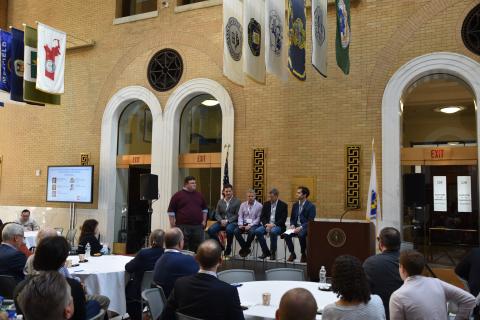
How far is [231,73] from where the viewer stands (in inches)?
311

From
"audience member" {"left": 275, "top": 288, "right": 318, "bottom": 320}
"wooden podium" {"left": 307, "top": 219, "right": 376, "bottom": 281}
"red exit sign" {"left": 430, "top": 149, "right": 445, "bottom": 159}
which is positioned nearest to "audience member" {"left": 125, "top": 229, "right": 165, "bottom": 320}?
"wooden podium" {"left": 307, "top": 219, "right": 376, "bottom": 281}

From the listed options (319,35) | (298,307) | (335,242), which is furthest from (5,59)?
(298,307)

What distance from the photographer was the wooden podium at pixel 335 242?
6.64m

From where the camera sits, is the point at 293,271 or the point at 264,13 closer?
the point at 293,271

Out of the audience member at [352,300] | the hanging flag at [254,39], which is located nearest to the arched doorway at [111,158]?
the hanging flag at [254,39]

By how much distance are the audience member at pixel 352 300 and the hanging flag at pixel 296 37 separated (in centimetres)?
512

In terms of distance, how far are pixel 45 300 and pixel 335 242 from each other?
17.1 ft

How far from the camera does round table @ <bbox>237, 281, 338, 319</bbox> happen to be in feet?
11.5

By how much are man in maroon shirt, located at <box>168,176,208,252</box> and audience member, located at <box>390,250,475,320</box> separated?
18.0 feet

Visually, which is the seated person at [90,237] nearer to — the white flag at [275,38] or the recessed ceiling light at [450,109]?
the white flag at [275,38]

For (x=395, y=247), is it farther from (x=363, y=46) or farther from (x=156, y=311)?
(x=363, y=46)

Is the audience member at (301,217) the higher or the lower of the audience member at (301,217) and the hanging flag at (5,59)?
the lower

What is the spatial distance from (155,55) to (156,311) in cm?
900

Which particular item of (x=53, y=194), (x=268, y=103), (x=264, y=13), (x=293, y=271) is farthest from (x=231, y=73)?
(x=53, y=194)
